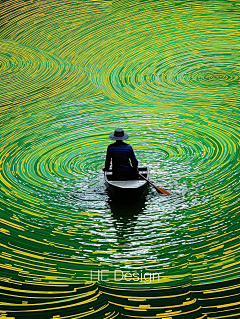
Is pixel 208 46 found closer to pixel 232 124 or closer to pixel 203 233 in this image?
pixel 232 124

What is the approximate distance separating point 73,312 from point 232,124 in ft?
19.4

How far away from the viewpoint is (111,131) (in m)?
11.1

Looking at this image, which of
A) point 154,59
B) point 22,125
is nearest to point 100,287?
point 22,125

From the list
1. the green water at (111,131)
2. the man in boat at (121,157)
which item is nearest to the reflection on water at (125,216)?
the green water at (111,131)

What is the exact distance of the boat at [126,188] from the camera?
815 cm

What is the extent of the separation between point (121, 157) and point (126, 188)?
517 millimetres

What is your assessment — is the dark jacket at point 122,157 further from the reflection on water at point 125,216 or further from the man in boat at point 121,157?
the reflection on water at point 125,216

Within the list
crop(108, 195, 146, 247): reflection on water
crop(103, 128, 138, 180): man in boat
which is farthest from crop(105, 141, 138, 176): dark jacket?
crop(108, 195, 146, 247): reflection on water

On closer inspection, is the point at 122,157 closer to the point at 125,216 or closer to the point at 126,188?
the point at 126,188

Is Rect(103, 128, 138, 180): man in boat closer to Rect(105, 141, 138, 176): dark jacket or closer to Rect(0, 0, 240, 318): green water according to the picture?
Rect(105, 141, 138, 176): dark jacket

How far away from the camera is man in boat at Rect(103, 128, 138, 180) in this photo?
27.6ft

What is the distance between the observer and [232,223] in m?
8.00

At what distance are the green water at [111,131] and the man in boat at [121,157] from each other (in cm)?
44

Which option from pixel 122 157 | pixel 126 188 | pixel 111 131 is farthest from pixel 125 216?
pixel 111 131
